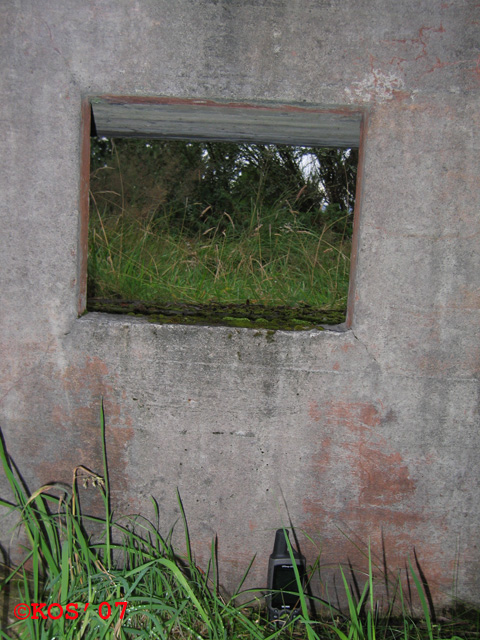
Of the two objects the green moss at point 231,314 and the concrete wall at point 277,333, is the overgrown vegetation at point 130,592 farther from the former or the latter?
the green moss at point 231,314

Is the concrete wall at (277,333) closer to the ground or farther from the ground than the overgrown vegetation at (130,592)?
farther from the ground

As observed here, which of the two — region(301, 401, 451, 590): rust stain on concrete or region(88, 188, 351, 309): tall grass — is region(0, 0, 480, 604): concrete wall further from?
region(88, 188, 351, 309): tall grass

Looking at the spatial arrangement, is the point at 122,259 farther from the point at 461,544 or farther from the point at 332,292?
the point at 461,544

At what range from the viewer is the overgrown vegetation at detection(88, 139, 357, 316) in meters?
2.76

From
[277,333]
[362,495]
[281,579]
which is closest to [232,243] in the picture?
[277,333]

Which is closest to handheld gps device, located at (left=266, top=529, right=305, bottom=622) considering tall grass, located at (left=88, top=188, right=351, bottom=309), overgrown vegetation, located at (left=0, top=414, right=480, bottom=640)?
overgrown vegetation, located at (left=0, top=414, right=480, bottom=640)

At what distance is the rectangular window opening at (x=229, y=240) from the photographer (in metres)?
1.94

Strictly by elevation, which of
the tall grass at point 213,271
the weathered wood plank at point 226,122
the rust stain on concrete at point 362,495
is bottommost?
the rust stain on concrete at point 362,495

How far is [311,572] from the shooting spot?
74.0 inches

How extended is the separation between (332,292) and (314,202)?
2.25 meters

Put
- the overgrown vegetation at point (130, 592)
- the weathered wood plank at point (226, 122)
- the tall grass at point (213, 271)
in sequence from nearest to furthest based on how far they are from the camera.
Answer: the overgrown vegetation at point (130, 592)
the weathered wood plank at point (226, 122)
the tall grass at point (213, 271)

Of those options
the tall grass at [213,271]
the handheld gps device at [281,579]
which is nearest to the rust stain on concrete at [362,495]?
the handheld gps device at [281,579]

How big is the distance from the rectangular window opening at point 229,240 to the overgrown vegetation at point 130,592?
87 centimetres

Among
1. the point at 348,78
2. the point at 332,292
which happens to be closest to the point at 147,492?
the point at 332,292
